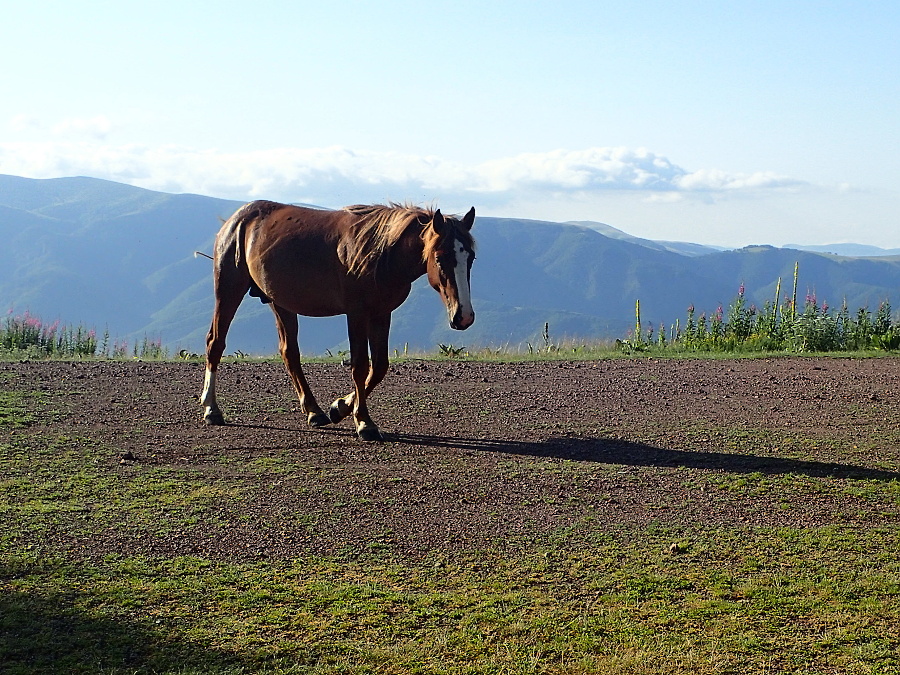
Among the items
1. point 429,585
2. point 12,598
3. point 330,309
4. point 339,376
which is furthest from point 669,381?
point 12,598

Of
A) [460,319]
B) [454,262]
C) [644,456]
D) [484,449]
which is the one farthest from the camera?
[484,449]

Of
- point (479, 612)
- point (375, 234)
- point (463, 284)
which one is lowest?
point (479, 612)

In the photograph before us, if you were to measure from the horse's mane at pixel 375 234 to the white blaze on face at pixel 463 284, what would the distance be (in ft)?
1.95

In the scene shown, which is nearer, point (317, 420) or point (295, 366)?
point (317, 420)

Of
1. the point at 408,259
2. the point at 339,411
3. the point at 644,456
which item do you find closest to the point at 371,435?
the point at 339,411

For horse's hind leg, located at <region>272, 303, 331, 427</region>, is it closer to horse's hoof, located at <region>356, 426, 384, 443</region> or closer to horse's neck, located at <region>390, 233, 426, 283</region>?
horse's hoof, located at <region>356, 426, 384, 443</region>

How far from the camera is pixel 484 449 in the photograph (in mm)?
7988

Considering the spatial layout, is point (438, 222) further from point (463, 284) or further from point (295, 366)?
point (295, 366)

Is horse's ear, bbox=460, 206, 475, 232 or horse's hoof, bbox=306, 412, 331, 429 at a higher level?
horse's ear, bbox=460, 206, 475, 232

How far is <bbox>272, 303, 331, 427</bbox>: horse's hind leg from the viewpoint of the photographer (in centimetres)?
889

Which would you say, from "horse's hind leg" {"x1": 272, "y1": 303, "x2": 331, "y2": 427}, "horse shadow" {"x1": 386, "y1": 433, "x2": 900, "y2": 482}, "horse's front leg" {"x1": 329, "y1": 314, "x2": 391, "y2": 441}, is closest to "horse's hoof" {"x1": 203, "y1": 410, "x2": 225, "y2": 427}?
"horse's hind leg" {"x1": 272, "y1": 303, "x2": 331, "y2": 427}

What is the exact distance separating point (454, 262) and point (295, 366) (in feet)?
Answer: 7.76

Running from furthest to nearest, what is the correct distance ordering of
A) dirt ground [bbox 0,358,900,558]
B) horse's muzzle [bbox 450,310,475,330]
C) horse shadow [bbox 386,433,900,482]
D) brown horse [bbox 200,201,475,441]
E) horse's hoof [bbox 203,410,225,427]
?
horse's hoof [bbox 203,410,225,427]
brown horse [bbox 200,201,475,441]
horse's muzzle [bbox 450,310,475,330]
horse shadow [bbox 386,433,900,482]
dirt ground [bbox 0,358,900,558]

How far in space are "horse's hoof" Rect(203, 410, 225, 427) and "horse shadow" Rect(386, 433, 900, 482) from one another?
1574 millimetres
